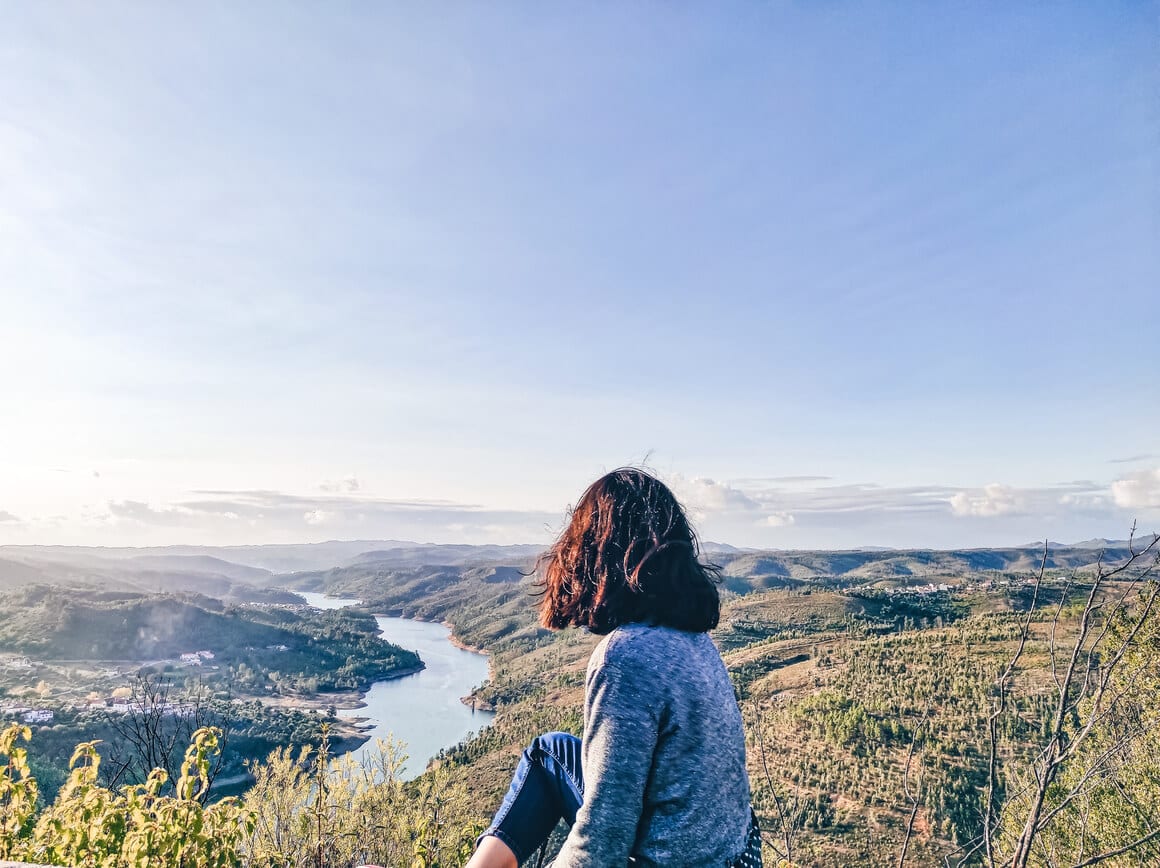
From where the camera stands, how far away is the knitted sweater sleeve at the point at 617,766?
1.20 metres

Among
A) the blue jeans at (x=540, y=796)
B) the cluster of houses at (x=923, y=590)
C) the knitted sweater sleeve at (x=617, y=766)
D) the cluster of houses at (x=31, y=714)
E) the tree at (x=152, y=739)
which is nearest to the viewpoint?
the knitted sweater sleeve at (x=617, y=766)

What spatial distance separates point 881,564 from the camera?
128750mm

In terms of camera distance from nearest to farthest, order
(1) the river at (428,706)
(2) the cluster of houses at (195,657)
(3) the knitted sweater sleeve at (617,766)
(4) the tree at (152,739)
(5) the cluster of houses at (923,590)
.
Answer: (3) the knitted sweater sleeve at (617,766), (4) the tree at (152,739), (1) the river at (428,706), (2) the cluster of houses at (195,657), (5) the cluster of houses at (923,590)

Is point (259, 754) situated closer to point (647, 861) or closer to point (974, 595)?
point (647, 861)

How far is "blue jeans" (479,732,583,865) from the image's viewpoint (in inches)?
54.5

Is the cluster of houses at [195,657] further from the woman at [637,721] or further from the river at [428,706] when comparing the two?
the woman at [637,721]

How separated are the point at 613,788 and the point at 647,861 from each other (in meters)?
0.18

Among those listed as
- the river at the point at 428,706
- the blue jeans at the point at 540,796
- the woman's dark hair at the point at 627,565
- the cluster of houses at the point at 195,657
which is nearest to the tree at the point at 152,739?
the blue jeans at the point at 540,796

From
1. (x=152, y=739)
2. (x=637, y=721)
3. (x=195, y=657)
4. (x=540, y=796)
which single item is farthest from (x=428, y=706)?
(x=637, y=721)

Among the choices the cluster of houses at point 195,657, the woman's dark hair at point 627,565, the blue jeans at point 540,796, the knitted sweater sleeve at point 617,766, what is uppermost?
the woman's dark hair at point 627,565

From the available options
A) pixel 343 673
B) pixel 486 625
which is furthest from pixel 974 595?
pixel 486 625

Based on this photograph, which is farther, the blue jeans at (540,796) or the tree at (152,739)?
the tree at (152,739)

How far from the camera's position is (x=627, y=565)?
4.68 ft

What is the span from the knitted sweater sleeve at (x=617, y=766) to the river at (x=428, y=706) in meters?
29.7
